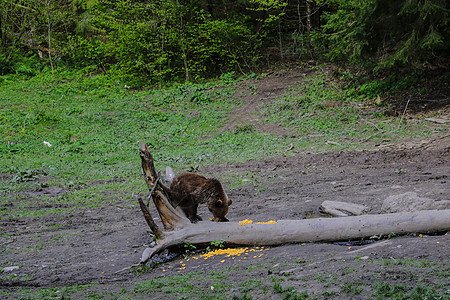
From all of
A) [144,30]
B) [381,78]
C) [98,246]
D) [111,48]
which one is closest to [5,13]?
[111,48]

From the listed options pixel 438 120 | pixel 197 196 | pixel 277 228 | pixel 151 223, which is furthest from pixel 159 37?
pixel 277 228

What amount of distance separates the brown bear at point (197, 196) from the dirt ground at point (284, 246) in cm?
74

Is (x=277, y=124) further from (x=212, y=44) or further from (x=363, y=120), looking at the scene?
(x=212, y=44)

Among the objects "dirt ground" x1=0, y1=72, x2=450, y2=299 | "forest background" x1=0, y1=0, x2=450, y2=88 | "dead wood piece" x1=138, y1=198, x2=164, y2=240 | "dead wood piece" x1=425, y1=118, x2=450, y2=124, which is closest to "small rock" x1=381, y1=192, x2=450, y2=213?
"dirt ground" x1=0, y1=72, x2=450, y2=299

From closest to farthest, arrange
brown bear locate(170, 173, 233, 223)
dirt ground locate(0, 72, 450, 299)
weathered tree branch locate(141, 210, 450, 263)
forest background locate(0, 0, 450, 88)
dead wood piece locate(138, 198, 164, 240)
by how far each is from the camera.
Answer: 1. dirt ground locate(0, 72, 450, 299)
2. weathered tree branch locate(141, 210, 450, 263)
3. dead wood piece locate(138, 198, 164, 240)
4. brown bear locate(170, 173, 233, 223)
5. forest background locate(0, 0, 450, 88)

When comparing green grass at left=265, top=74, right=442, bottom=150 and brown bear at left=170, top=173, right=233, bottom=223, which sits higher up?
brown bear at left=170, top=173, right=233, bottom=223

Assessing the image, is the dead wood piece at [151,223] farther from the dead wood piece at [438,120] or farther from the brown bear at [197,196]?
the dead wood piece at [438,120]

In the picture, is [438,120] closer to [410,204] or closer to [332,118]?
[332,118]

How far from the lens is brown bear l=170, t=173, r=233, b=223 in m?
6.34

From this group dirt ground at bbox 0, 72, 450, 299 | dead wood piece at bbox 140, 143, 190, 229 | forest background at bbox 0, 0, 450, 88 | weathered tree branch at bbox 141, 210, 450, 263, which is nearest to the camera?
dirt ground at bbox 0, 72, 450, 299

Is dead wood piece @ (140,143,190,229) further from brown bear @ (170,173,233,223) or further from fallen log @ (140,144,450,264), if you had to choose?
brown bear @ (170,173,233,223)

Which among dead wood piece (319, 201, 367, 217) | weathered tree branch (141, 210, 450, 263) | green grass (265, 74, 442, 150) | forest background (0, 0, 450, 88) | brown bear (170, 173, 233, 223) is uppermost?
forest background (0, 0, 450, 88)

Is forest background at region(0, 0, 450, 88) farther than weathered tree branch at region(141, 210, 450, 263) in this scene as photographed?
Yes

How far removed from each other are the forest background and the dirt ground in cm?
845
